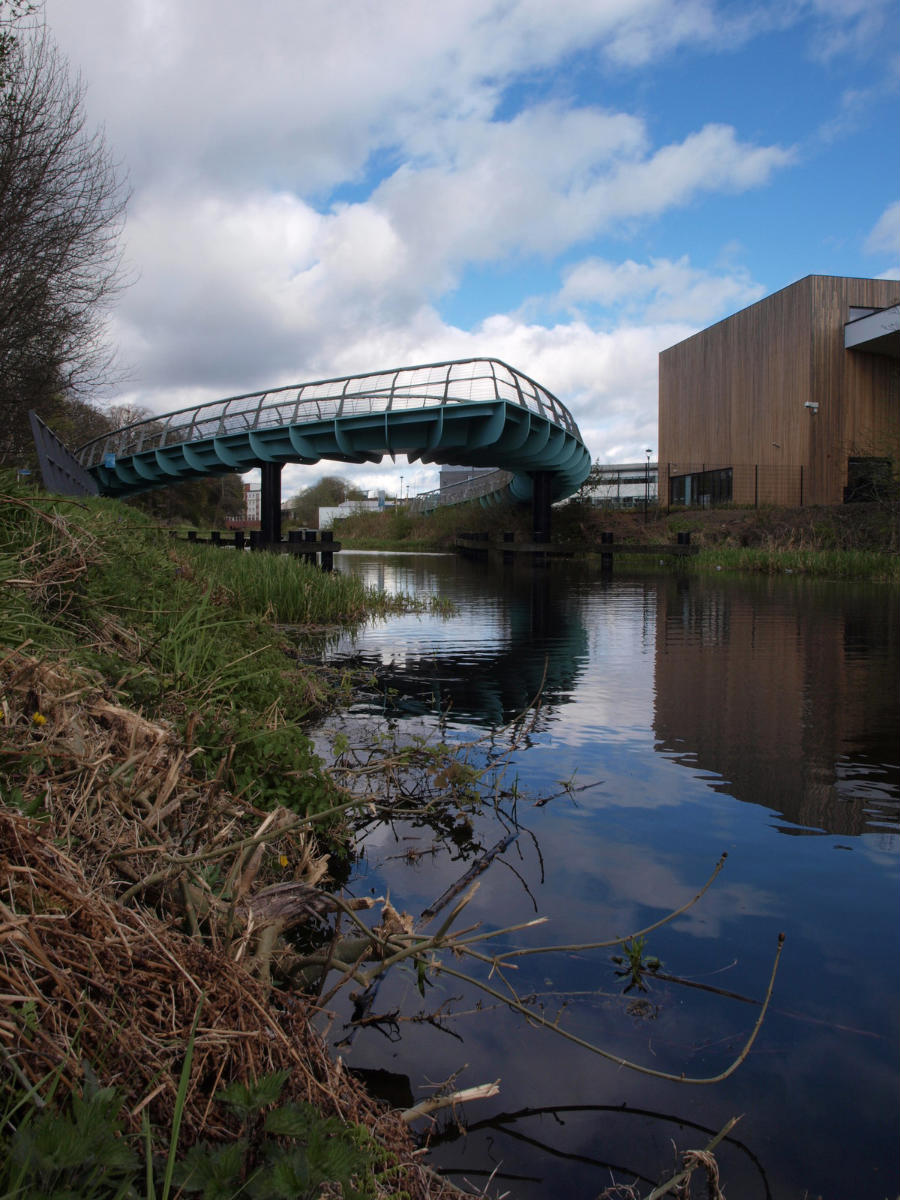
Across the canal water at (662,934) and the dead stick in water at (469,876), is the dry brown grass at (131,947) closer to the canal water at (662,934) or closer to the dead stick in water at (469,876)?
the canal water at (662,934)

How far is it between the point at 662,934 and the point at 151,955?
1940 mm

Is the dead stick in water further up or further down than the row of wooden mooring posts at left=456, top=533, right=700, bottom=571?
further down

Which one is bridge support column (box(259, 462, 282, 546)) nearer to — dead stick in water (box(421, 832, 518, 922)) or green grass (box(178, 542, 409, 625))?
green grass (box(178, 542, 409, 625))

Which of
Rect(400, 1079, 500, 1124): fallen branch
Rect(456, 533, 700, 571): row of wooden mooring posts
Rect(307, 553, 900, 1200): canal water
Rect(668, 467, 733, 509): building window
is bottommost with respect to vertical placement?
Rect(307, 553, 900, 1200): canal water

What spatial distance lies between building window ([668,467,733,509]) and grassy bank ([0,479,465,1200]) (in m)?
39.2

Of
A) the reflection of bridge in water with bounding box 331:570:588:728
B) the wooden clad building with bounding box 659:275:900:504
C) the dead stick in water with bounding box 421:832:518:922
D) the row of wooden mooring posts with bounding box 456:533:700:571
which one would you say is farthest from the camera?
the wooden clad building with bounding box 659:275:900:504

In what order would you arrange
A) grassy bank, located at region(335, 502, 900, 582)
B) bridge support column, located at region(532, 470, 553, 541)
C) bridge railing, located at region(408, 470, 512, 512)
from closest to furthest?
1. grassy bank, located at region(335, 502, 900, 582)
2. bridge support column, located at region(532, 470, 553, 541)
3. bridge railing, located at region(408, 470, 512, 512)

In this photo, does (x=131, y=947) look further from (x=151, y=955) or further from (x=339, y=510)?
(x=339, y=510)

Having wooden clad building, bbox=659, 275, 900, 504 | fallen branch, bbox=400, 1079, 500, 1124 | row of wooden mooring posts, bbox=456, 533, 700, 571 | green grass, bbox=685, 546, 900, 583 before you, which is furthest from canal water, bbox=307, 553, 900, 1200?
wooden clad building, bbox=659, 275, 900, 504

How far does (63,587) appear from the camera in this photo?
169 inches

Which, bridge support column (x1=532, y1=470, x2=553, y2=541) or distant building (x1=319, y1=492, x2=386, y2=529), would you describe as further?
distant building (x1=319, y1=492, x2=386, y2=529)

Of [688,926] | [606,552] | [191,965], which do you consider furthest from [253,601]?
[606,552]

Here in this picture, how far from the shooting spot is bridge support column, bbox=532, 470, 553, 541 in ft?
111

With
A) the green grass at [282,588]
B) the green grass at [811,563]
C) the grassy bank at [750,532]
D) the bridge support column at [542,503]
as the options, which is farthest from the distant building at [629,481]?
the green grass at [282,588]
